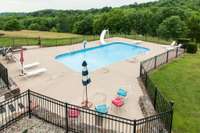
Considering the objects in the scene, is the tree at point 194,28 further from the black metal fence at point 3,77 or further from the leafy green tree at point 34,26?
the leafy green tree at point 34,26

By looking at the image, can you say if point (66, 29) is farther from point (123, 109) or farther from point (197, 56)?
point (123, 109)

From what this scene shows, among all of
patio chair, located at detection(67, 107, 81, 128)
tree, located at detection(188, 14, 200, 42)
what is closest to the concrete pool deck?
patio chair, located at detection(67, 107, 81, 128)

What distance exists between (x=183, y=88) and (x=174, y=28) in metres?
23.9

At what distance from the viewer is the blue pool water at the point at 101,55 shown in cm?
1639

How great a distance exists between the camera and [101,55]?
63.1 feet

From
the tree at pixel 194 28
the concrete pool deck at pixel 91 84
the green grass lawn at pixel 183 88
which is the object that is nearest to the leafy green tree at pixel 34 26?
the tree at pixel 194 28

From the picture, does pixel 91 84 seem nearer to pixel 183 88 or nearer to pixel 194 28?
pixel 183 88

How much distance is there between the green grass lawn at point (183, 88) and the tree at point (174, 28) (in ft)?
53.5

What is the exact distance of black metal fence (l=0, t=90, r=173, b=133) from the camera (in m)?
5.90

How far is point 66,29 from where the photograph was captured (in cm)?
5909

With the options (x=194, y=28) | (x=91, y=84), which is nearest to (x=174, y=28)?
(x=194, y=28)

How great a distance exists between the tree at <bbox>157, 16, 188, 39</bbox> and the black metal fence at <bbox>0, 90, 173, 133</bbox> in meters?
27.6

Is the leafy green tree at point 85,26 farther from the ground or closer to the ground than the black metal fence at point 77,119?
farther from the ground

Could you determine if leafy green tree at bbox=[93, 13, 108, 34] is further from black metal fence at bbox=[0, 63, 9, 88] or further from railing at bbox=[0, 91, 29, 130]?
railing at bbox=[0, 91, 29, 130]
